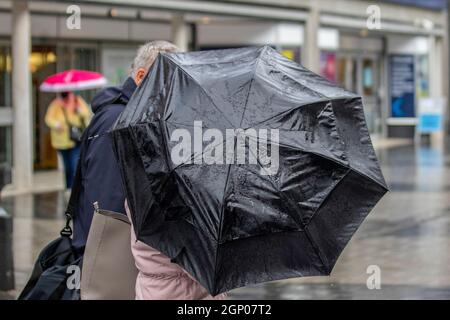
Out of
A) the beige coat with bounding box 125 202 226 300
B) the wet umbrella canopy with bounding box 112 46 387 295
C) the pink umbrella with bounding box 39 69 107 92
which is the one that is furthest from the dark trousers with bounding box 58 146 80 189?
the wet umbrella canopy with bounding box 112 46 387 295

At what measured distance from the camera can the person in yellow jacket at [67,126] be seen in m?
14.2

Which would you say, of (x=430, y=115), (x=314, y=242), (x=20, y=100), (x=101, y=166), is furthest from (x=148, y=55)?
(x=430, y=115)

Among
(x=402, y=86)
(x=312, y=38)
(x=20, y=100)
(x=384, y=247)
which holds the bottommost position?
(x=384, y=247)

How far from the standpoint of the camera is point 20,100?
627 inches

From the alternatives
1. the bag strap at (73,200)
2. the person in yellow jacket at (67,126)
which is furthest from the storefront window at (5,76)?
the bag strap at (73,200)

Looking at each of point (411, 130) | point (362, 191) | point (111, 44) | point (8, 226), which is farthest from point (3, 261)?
point (411, 130)

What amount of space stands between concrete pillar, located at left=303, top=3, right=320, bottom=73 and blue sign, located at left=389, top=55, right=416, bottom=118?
702cm

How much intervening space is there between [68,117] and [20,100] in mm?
1962

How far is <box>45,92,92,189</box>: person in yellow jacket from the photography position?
14.2 metres
